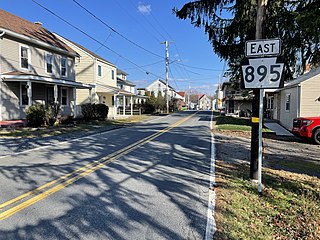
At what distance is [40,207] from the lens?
4184mm

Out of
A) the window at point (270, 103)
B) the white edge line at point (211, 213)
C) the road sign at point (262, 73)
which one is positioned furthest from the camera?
the window at point (270, 103)

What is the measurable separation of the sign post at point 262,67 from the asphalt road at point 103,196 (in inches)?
72.6

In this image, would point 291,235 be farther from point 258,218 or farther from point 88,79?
point 88,79

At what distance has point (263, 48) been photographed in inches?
200

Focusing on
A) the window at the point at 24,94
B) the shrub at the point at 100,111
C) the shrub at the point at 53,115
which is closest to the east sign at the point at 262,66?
the shrub at the point at 53,115

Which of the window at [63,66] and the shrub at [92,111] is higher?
the window at [63,66]

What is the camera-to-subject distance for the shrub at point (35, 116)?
613 inches

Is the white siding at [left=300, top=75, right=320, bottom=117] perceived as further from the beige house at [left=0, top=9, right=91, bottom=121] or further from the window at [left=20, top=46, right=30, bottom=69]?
the window at [left=20, top=46, right=30, bottom=69]

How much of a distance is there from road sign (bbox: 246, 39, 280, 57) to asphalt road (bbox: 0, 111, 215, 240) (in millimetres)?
2986

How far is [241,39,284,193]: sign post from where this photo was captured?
190 inches

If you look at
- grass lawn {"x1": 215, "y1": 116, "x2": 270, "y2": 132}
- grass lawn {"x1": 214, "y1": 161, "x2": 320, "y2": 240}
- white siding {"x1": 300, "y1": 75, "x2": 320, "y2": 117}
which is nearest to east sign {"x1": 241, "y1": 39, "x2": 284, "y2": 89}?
grass lawn {"x1": 214, "y1": 161, "x2": 320, "y2": 240}

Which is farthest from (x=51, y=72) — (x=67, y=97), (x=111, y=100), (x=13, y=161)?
(x=13, y=161)

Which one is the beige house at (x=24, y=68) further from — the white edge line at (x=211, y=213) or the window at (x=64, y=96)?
the white edge line at (x=211, y=213)

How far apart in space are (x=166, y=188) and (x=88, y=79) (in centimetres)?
2499
